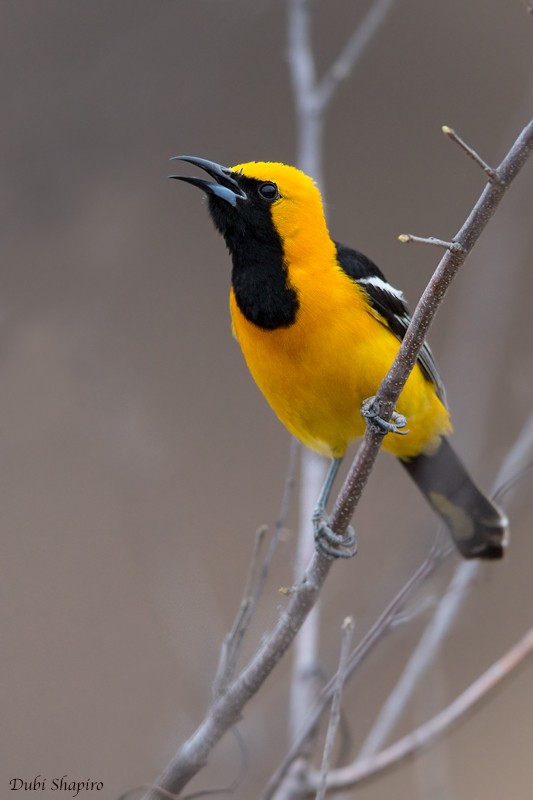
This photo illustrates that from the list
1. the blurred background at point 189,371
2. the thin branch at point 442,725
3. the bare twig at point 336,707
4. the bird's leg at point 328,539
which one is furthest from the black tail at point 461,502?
the bare twig at point 336,707

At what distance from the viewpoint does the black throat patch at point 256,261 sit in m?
3.46

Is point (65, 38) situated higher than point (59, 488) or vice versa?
point (65, 38)

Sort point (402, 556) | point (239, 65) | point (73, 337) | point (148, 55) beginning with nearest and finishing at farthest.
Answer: point (402, 556), point (73, 337), point (148, 55), point (239, 65)

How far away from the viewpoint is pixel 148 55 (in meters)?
4.71

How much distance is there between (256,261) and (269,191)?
30 cm

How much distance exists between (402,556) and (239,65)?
3.78 m

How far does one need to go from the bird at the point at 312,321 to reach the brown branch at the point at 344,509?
0.44m

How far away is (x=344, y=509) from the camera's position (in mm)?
2836

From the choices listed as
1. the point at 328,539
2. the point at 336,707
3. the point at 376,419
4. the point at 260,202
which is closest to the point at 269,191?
the point at 260,202

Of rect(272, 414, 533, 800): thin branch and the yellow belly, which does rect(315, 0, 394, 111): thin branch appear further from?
rect(272, 414, 533, 800): thin branch

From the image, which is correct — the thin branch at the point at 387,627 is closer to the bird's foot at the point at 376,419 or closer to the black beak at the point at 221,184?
the bird's foot at the point at 376,419

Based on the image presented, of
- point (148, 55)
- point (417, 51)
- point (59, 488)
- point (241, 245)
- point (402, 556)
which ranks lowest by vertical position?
point (59, 488)

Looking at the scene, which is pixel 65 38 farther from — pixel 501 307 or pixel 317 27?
pixel 501 307

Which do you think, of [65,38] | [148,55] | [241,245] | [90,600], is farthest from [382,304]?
[65,38]
